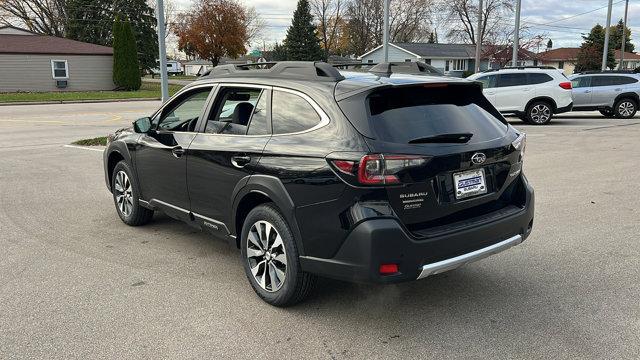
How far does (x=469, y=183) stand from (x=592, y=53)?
240 feet

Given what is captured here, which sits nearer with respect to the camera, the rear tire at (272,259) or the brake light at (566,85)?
the rear tire at (272,259)

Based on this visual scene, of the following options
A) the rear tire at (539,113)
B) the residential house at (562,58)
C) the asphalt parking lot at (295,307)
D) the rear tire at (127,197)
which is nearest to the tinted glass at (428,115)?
the asphalt parking lot at (295,307)

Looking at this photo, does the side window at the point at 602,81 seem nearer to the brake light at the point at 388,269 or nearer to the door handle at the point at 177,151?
the door handle at the point at 177,151


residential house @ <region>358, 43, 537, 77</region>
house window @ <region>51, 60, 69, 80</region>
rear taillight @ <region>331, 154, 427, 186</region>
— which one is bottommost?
rear taillight @ <region>331, 154, 427, 186</region>

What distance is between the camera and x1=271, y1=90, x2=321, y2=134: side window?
374 centimetres

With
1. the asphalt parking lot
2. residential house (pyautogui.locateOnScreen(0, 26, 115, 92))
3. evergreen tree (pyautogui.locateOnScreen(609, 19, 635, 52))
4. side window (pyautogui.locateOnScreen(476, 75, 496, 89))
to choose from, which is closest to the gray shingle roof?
evergreen tree (pyautogui.locateOnScreen(609, 19, 635, 52))

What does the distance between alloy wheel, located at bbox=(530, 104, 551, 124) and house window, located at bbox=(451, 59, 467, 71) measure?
54.7 m

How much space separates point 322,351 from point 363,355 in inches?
10.0

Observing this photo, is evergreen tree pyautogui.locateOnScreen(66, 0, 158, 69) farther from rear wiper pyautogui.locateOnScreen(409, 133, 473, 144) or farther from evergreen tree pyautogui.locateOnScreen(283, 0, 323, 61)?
rear wiper pyautogui.locateOnScreen(409, 133, 473, 144)

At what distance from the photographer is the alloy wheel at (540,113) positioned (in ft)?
56.3

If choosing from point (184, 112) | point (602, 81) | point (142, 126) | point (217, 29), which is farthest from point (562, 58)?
point (142, 126)

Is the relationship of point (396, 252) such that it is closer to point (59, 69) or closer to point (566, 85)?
point (566, 85)

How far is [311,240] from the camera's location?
3.51m

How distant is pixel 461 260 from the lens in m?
3.52
